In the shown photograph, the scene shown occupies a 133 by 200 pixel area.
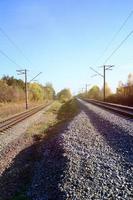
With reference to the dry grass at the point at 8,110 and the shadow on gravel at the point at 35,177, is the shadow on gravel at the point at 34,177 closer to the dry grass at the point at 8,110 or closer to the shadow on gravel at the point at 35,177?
the shadow on gravel at the point at 35,177

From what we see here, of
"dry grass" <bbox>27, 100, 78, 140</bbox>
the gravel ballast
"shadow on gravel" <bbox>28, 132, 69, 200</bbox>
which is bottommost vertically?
"dry grass" <bbox>27, 100, 78, 140</bbox>

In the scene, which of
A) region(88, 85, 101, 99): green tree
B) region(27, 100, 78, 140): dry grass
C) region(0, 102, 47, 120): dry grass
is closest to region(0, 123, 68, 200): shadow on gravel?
Result: region(27, 100, 78, 140): dry grass

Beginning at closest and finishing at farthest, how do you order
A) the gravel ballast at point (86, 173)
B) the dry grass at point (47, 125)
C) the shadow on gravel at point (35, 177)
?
the gravel ballast at point (86, 173) → the shadow on gravel at point (35, 177) → the dry grass at point (47, 125)

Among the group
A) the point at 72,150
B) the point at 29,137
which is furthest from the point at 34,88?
the point at 72,150

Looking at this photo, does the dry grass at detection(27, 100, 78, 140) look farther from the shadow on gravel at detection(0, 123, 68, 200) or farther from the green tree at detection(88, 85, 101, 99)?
the green tree at detection(88, 85, 101, 99)

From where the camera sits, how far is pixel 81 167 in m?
9.40

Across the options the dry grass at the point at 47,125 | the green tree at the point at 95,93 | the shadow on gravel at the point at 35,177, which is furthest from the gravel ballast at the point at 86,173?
the green tree at the point at 95,93

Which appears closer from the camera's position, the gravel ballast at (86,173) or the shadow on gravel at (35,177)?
the gravel ballast at (86,173)

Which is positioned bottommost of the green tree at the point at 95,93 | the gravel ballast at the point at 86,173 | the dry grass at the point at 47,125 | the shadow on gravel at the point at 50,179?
the dry grass at the point at 47,125

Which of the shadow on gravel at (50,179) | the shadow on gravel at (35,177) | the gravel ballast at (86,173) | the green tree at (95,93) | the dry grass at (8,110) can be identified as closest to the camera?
the gravel ballast at (86,173)

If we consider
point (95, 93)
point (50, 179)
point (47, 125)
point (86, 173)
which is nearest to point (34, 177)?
point (50, 179)

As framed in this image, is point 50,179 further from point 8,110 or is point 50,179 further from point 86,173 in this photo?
point 8,110

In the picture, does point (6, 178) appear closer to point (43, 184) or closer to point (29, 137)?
point (43, 184)

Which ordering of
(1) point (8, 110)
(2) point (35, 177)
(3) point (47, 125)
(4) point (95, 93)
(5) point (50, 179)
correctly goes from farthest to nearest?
(4) point (95, 93) → (1) point (8, 110) → (3) point (47, 125) → (2) point (35, 177) → (5) point (50, 179)
